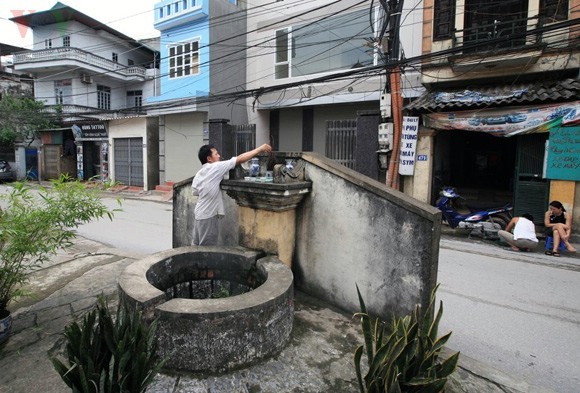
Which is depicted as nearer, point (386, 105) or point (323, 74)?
point (386, 105)

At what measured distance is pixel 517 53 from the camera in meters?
8.66

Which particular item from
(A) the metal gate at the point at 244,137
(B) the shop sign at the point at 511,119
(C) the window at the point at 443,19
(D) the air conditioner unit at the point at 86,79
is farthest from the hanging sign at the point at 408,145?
(D) the air conditioner unit at the point at 86,79

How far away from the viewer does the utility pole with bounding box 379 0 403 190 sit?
8.25 metres

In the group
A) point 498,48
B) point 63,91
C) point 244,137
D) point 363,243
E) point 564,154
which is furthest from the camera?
point 63,91

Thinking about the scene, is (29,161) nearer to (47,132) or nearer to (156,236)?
(47,132)

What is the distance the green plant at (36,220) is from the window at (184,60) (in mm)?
13467

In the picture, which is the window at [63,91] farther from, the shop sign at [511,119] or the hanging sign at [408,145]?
the shop sign at [511,119]

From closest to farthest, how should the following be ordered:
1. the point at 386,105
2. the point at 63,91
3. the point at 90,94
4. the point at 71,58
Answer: the point at 386,105
the point at 71,58
the point at 63,91
the point at 90,94

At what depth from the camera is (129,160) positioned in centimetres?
1897

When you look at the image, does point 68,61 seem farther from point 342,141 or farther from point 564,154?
point 564,154

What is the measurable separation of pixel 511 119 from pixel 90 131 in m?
20.4

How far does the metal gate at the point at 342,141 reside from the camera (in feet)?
35.5

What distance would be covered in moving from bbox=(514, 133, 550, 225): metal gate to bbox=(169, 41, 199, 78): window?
12.8m

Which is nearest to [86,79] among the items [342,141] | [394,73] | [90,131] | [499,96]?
[90,131]
